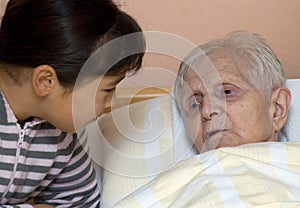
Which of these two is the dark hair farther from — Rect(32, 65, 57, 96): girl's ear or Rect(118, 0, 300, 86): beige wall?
Rect(118, 0, 300, 86): beige wall

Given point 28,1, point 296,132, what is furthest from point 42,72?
point 296,132

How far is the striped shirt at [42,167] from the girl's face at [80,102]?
68 millimetres

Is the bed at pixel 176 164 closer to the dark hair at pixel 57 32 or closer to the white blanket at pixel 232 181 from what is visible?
the white blanket at pixel 232 181

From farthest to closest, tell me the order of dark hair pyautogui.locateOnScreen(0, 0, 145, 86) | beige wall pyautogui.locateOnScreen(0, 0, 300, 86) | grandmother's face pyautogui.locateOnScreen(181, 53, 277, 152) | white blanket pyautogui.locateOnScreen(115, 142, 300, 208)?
beige wall pyautogui.locateOnScreen(0, 0, 300, 86) → grandmother's face pyautogui.locateOnScreen(181, 53, 277, 152) → white blanket pyautogui.locateOnScreen(115, 142, 300, 208) → dark hair pyautogui.locateOnScreen(0, 0, 145, 86)

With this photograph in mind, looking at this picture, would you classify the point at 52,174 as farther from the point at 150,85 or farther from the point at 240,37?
the point at 240,37

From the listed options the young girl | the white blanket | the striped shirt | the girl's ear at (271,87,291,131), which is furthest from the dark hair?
the girl's ear at (271,87,291,131)

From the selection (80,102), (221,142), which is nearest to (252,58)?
(221,142)

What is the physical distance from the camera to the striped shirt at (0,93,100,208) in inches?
41.5

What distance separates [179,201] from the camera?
108 cm

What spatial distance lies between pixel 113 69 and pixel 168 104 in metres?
0.40

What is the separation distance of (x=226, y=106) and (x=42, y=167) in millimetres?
421

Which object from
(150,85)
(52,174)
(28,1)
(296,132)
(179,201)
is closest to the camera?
Answer: (28,1)

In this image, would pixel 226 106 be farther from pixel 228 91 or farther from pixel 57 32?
pixel 57 32

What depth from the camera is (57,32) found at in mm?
925
